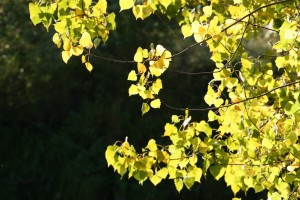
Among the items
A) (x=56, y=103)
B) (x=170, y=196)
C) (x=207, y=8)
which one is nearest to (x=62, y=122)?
(x=56, y=103)

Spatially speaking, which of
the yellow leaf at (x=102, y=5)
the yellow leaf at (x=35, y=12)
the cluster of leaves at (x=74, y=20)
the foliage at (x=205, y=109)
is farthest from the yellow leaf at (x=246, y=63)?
the yellow leaf at (x=35, y=12)

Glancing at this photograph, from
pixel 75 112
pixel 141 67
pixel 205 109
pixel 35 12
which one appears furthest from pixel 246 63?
pixel 75 112

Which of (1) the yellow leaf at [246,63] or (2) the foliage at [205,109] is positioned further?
(1) the yellow leaf at [246,63]

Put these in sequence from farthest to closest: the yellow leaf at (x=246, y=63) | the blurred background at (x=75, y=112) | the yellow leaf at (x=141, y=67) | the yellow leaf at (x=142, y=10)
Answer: the blurred background at (x=75, y=112), the yellow leaf at (x=246, y=63), the yellow leaf at (x=141, y=67), the yellow leaf at (x=142, y=10)

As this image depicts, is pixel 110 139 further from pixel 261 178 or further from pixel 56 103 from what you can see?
pixel 261 178

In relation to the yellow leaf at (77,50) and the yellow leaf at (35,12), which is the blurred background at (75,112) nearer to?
the yellow leaf at (77,50)

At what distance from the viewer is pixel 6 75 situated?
1519 centimetres

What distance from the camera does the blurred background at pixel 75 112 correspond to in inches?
587

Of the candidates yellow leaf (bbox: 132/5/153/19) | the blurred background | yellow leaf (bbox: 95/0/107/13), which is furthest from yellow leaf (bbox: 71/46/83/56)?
the blurred background

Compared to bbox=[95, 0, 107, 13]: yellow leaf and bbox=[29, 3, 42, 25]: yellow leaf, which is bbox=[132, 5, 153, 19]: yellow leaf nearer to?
bbox=[95, 0, 107, 13]: yellow leaf

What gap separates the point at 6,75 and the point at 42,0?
11891 mm

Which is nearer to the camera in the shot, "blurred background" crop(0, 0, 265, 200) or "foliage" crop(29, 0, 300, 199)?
"foliage" crop(29, 0, 300, 199)

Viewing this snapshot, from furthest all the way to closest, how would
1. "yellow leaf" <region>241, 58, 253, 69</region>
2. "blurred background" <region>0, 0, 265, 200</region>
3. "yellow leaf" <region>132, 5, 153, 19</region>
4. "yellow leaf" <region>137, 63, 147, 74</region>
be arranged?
"blurred background" <region>0, 0, 265, 200</region> < "yellow leaf" <region>241, 58, 253, 69</region> < "yellow leaf" <region>137, 63, 147, 74</region> < "yellow leaf" <region>132, 5, 153, 19</region>

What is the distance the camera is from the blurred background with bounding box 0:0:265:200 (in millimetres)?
14914
